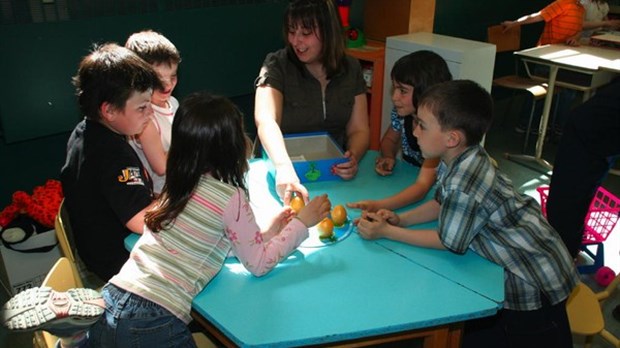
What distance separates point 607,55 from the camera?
4383 millimetres

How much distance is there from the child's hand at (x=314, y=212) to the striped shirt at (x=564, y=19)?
13.4 feet

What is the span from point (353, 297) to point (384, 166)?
0.90m

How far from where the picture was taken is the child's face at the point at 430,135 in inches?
67.5

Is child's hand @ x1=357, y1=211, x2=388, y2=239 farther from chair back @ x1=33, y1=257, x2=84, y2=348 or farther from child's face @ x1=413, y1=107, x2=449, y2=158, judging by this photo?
chair back @ x1=33, y1=257, x2=84, y2=348

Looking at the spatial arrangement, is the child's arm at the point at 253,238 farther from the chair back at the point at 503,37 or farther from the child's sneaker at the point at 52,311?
the chair back at the point at 503,37

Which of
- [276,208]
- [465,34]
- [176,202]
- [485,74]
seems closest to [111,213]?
[176,202]

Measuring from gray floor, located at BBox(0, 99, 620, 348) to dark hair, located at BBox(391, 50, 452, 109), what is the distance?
1.42 metres

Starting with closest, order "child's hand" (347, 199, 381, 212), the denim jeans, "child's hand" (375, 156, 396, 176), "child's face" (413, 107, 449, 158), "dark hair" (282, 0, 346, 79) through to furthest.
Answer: the denim jeans
"child's face" (413, 107, 449, 158)
"child's hand" (347, 199, 381, 212)
"child's hand" (375, 156, 396, 176)
"dark hair" (282, 0, 346, 79)

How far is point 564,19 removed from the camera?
4941 mm

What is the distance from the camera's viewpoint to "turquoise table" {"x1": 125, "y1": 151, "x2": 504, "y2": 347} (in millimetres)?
1368

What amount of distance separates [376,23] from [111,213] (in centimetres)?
302

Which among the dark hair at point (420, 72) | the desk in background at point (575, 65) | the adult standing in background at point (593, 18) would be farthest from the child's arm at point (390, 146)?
the adult standing in background at point (593, 18)

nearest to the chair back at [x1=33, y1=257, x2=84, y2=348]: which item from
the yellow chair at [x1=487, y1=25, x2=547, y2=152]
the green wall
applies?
the green wall

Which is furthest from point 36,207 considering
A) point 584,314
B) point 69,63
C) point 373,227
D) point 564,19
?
point 564,19
